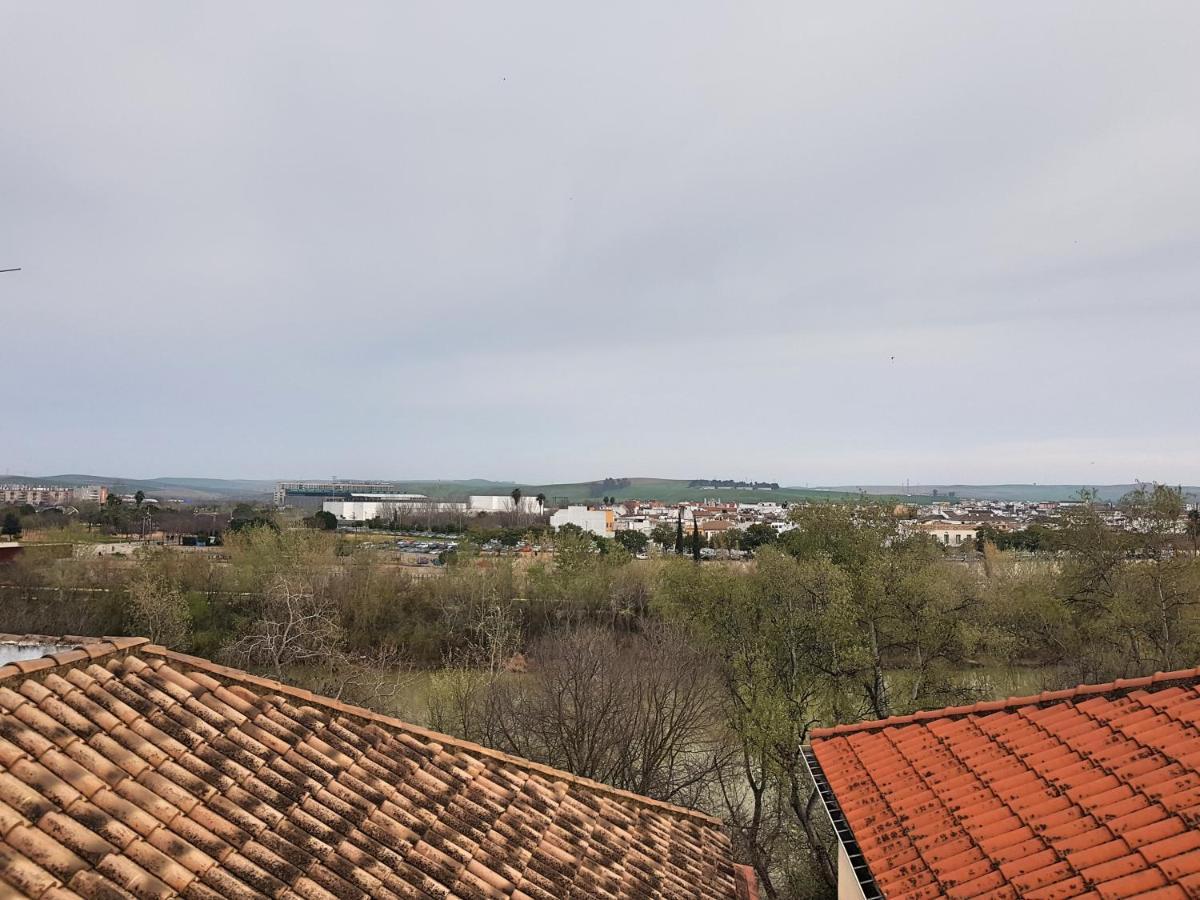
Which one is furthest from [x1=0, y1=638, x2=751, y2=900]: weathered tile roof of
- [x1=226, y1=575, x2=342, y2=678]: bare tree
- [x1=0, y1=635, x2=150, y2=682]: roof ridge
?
[x1=226, y1=575, x2=342, y2=678]: bare tree

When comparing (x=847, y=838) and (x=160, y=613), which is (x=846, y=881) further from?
(x=160, y=613)

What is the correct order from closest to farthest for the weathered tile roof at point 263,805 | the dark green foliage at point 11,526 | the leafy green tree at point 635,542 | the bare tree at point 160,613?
the weathered tile roof at point 263,805
the bare tree at point 160,613
the dark green foliage at point 11,526
the leafy green tree at point 635,542

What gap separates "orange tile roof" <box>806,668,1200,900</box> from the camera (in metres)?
3.59

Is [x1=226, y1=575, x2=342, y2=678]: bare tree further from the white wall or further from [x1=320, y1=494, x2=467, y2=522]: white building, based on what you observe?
[x1=320, y1=494, x2=467, y2=522]: white building

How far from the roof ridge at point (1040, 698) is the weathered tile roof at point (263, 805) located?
2327 mm

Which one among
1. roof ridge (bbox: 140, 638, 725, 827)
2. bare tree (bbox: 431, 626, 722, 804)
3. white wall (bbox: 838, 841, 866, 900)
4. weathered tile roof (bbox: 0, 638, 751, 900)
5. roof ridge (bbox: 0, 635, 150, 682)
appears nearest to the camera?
weathered tile roof (bbox: 0, 638, 751, 900)

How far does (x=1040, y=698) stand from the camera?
5809mm

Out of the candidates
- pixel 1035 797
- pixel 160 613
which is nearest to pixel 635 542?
pixel 160 613

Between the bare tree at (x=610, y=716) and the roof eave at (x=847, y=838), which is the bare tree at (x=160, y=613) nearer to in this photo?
the bare tree at (x=610, y=716)

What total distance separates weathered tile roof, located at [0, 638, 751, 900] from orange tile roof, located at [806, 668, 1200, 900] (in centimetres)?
148

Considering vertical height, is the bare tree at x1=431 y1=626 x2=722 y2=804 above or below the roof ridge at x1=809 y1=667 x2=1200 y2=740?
below

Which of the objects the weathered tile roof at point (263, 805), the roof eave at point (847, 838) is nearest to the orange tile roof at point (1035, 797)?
the roof eave at point (847, 838)

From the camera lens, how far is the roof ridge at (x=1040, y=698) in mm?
5164

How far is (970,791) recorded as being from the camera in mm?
4918
